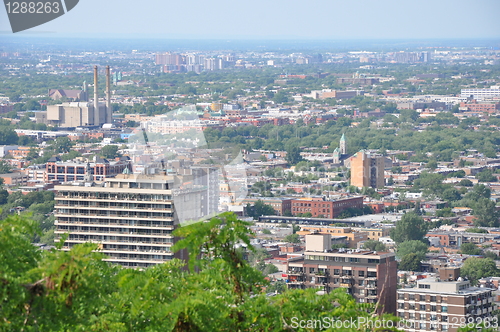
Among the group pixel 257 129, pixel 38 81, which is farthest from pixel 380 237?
pixel 38 81

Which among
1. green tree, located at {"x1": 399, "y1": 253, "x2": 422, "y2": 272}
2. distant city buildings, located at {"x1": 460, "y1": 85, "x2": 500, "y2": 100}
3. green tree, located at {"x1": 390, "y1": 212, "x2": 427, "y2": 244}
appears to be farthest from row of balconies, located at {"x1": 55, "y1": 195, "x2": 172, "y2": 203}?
distant city buildings, located at {"x1": 460, "y1": 85, "x2": 500, "y2": 100}

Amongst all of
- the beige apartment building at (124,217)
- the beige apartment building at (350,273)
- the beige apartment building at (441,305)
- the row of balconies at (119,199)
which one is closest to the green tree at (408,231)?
the beige apartment building at (350,273)

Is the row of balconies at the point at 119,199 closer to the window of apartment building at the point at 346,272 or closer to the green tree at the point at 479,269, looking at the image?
the window of apartment building at the point at 346,272

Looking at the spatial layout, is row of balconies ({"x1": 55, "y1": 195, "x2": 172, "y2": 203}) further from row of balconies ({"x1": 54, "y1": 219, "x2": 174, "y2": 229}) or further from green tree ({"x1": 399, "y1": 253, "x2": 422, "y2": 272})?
green tree ({"x1": 399, "y1": 253, "x2": 422, "y2": 272})

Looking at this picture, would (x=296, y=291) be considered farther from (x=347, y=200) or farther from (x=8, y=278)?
(x=347, y=200)

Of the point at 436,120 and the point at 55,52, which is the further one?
the point at 55,52

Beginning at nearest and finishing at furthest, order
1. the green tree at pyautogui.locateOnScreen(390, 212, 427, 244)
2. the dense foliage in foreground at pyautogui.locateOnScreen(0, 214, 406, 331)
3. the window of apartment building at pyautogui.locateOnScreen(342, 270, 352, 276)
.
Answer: the dense foliage in foreground at pyautogui.locateOnScreen(0, 214, 406, 331)
the window of apartment building at pyautogui.locateOnScreen(342, 270, 352, 276)
the green tree at pyautogui.locateOnScreen(390, 212, 427, 244)

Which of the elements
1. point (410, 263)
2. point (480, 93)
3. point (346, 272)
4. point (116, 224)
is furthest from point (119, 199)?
point (480, 93)
